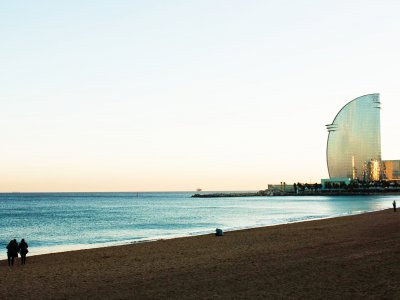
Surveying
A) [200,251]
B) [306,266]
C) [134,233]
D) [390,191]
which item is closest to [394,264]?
[306,266]

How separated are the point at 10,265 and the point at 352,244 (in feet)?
46.4

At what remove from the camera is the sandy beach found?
1203 cm

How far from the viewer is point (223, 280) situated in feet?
45.1

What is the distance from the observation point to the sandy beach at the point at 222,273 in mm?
12031

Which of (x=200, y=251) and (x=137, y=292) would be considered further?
(x=200, y=251)

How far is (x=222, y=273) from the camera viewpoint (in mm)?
15008

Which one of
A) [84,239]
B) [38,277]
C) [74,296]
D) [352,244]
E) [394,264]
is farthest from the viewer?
[84,239]

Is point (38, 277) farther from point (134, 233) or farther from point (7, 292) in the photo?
point (134, 233)

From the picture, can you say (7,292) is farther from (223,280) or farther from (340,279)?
(340,279)

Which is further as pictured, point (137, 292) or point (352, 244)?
point (352, 244)

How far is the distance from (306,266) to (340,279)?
245 cm

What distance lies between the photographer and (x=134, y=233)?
3928 centimetres

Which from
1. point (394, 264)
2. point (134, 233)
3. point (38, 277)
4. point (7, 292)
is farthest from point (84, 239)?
point (394, 264)

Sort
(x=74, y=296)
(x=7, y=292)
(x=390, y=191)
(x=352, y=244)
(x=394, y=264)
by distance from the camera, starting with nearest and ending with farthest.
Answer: (x=74, y=296), (x=7, y=292), (x=394, y=264), (x=352, y=244), (x=390, y=191)
